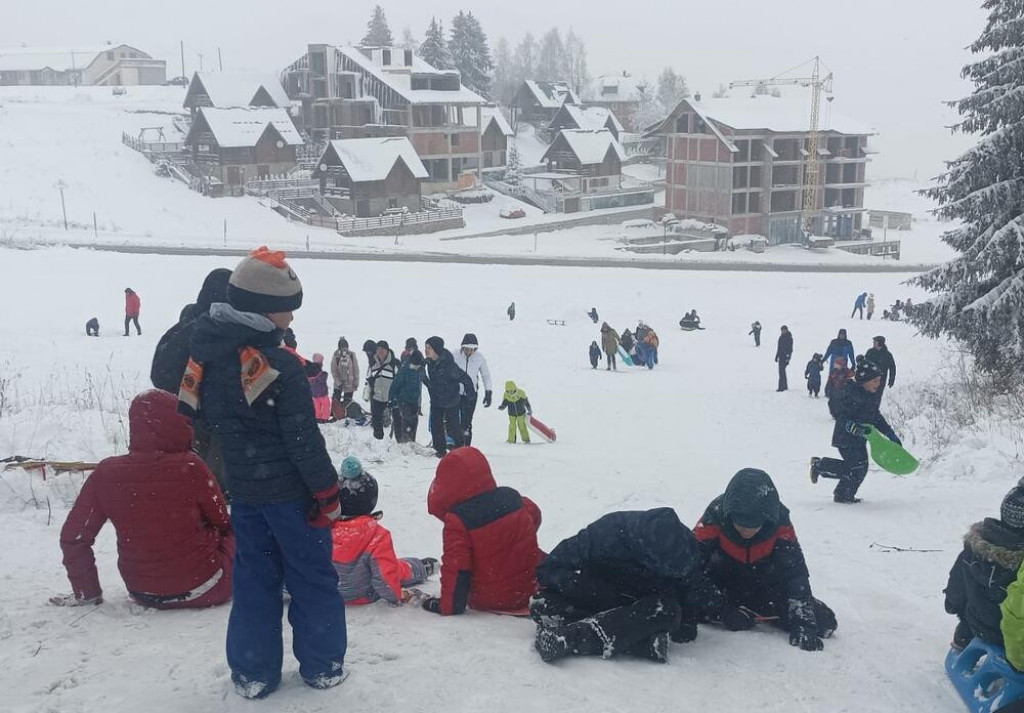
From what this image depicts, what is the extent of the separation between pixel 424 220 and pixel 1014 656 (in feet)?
188

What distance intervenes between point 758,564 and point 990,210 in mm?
15853

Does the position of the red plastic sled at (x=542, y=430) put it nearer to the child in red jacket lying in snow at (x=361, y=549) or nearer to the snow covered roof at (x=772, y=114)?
the child in red jacket lying in snow at (x=361, y=549)

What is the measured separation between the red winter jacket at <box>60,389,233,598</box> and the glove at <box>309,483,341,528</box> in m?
1.29

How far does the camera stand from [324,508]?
14.1 feet

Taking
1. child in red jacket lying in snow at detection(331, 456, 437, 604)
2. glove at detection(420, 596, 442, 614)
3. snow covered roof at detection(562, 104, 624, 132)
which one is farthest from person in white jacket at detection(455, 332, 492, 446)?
snow covered roof at detection(562, 104, 624, 132)

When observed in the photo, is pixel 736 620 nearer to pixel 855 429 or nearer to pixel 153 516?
pixel 153 516

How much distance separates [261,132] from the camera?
63469mm

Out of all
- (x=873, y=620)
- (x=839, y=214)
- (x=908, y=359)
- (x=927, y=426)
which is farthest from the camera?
(x=839, y=214)

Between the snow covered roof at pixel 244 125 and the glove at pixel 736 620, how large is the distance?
6102cm

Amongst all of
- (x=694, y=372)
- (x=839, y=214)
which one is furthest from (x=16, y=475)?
(x=839, y=214)

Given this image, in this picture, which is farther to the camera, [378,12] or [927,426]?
[378,12]

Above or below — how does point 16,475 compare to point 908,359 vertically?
above

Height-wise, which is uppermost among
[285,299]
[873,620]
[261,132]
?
[261,132]

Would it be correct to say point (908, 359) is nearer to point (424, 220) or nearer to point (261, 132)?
point (424, 220)
